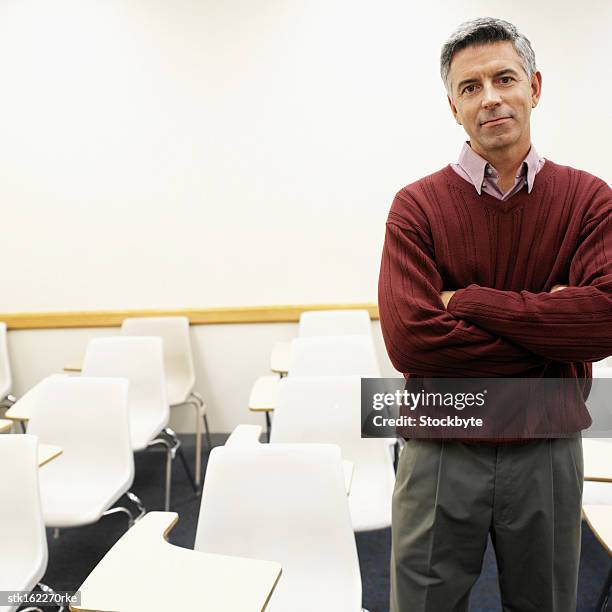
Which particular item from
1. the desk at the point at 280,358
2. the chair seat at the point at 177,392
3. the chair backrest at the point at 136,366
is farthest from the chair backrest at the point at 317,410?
the chair seat at the point at 177,392

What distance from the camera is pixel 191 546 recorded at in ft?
8.52

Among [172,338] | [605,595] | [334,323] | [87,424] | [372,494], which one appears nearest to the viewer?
[605,595]

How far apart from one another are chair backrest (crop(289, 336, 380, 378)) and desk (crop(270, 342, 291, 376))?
0.29m

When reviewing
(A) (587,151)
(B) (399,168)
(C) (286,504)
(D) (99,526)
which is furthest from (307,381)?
(A) (587,151)

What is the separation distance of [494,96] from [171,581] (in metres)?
1.23

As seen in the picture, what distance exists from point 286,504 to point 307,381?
2.08 ft

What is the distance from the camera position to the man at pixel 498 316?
3.88 ft

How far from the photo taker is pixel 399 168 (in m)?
3.57

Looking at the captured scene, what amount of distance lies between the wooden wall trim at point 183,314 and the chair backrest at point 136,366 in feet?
2.03

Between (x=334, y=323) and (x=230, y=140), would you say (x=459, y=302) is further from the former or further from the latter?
(x=230, y=140)

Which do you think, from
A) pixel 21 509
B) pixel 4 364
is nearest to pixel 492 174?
pixel 21 509

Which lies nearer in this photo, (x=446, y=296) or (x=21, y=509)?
(x=446, y=296)

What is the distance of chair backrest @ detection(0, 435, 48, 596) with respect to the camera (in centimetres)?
179

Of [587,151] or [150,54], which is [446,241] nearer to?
[587,151]
